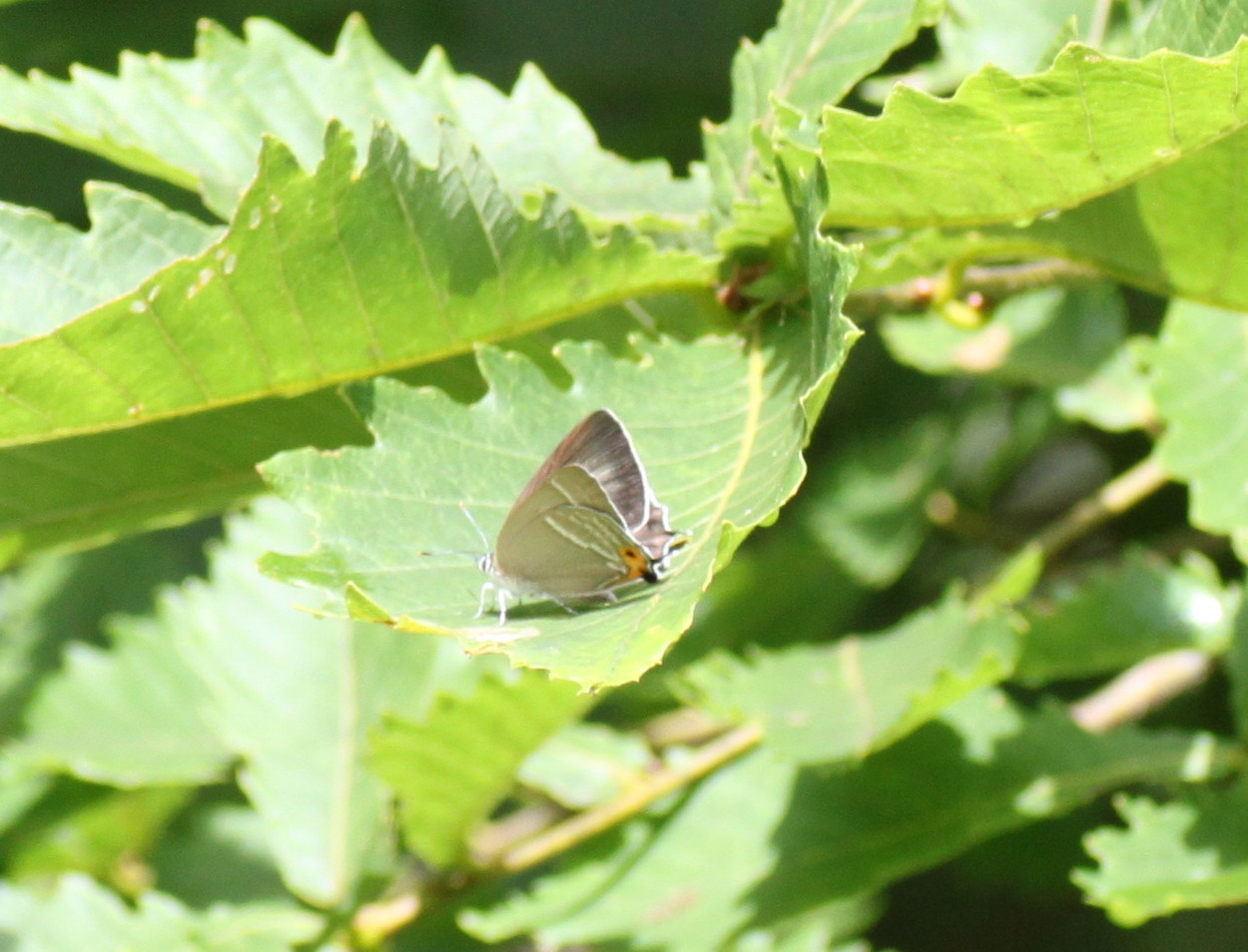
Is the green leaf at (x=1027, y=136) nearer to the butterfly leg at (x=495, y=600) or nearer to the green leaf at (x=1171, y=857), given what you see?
the butterfly leg at (x=495, y=600)

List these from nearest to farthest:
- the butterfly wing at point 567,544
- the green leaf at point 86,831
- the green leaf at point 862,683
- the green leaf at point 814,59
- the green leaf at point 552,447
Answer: the green leaf at point 552,447 < the butterfly wing at point 567,544 < the green leaf at point 814,59 < the green leaf at point 862,683 < the green leaf at point 86,831

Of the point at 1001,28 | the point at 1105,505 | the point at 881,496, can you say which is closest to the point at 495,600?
the point at 1001,28

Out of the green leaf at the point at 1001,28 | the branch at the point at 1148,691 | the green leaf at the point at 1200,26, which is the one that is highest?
the green leaf at the point at 1200,26

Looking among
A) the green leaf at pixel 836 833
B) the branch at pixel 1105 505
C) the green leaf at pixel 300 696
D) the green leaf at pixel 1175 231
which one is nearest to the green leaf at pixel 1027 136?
the green leaf at pixel 1175 231

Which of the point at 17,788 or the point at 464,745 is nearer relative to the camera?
the point at 464,745

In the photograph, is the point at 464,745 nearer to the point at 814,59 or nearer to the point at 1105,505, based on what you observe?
the point at 814,59

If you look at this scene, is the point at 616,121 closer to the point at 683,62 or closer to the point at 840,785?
the point at 683,62

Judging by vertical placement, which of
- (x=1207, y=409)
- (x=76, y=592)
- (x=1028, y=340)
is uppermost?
(x=1207, y=409)
